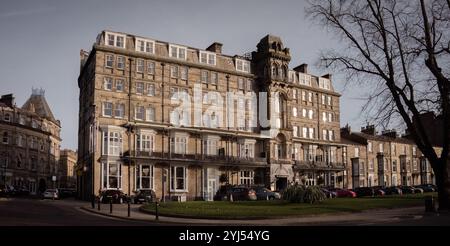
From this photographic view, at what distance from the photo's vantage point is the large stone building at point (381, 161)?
2980 inches

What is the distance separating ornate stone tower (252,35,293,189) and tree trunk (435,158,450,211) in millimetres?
32298

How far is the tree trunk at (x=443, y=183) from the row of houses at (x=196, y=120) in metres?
30.4

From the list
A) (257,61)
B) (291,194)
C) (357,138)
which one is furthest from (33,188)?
(291,194)

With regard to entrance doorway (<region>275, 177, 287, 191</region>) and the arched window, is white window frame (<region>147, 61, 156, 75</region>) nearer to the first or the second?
the arched window

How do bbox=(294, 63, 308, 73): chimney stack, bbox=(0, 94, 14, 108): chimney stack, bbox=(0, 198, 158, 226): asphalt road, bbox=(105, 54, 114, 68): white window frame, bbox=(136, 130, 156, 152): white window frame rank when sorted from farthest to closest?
bbox=(0, 94, 14, 108): chimney stack
bbox=(294, 63, 308, 73): chimney stack
bbox=(136, 130, 156, 152): white window frame
bbox=(105, 54, 114, 68): white window frame
bbox=(0, 198, 158, 226): asphalt road

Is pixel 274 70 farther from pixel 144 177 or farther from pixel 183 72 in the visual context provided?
pixel 144 177

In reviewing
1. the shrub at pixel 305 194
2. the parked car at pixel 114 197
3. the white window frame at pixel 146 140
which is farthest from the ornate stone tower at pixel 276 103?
the shrub at pixel 305 194

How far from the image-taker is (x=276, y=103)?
62.0 metres

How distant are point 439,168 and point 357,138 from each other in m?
52.4

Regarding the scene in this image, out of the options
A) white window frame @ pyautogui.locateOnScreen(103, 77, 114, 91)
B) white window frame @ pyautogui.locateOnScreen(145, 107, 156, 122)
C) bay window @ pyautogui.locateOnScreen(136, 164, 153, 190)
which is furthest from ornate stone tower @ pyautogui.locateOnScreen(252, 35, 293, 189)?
white window frame @ pyautogui.locateOnScreen(103, 77, 114, 91)

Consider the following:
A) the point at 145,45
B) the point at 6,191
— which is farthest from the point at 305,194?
the point at 6,191

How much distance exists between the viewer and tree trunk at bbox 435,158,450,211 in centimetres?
2786

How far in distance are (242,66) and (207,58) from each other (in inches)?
218

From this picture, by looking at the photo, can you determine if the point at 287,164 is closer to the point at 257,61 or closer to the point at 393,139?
the point at 257,61
